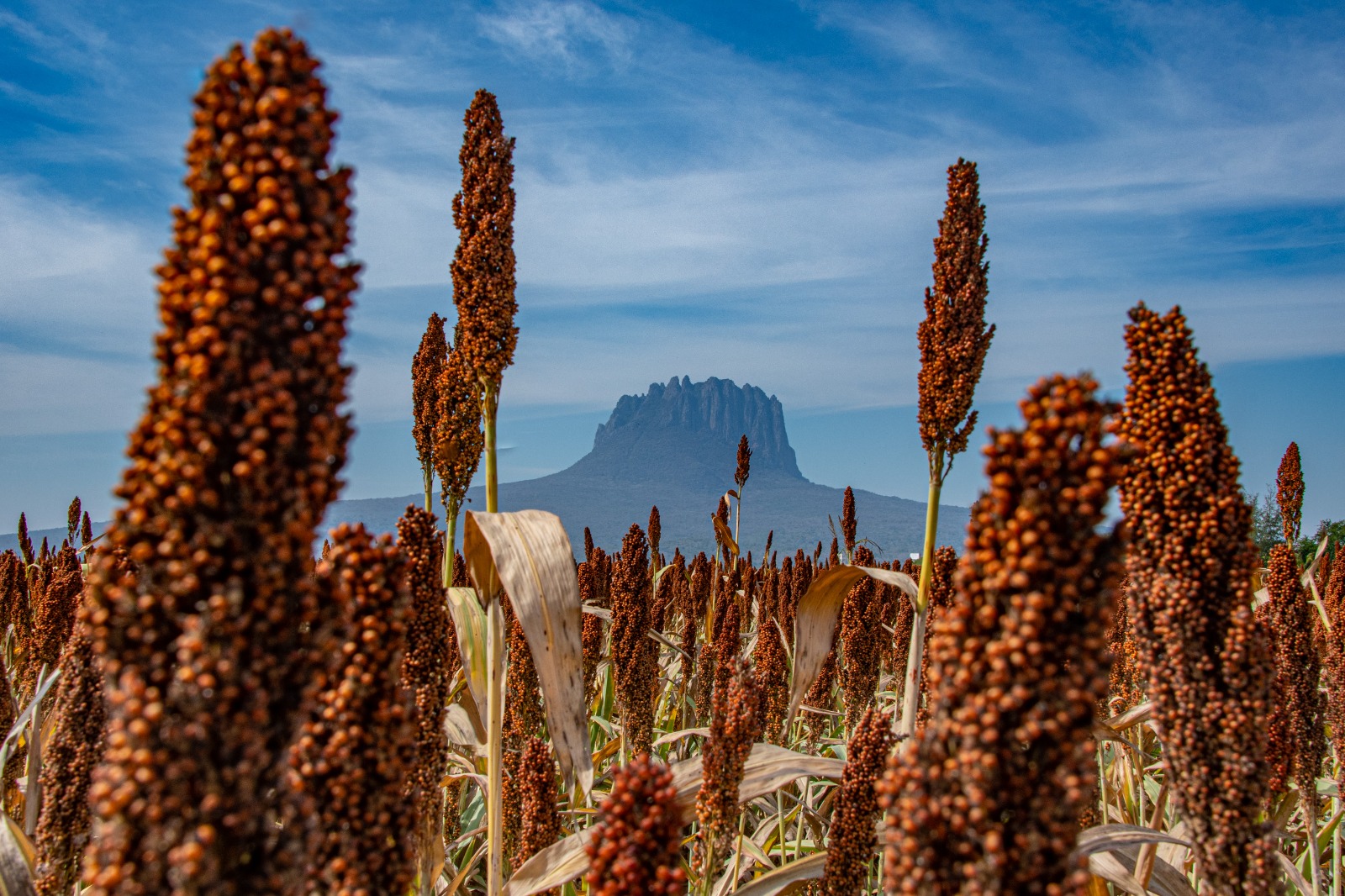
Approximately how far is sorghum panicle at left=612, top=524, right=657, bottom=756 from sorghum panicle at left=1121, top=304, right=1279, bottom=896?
4.22 meters

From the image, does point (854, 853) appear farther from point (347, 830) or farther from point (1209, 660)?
point (347, 830)

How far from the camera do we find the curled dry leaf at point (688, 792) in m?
2.87

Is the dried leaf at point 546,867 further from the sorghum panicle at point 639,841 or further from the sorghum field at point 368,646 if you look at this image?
the sorghum panicle at point 639,841

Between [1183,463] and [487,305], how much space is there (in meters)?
2.78

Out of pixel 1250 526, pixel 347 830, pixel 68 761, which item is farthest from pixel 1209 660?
pixel 68 761

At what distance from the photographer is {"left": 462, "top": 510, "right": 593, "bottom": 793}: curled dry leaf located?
10.6ft

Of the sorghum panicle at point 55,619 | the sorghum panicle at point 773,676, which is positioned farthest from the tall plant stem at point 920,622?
the sorghum panicle at point 55,619

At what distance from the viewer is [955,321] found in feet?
14.9

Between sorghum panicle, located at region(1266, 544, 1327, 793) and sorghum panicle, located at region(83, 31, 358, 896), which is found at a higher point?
sorghum panicle, located at region(83, 31, 358, 896)

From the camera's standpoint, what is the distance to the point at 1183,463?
2.06 m

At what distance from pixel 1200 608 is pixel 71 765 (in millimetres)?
3290

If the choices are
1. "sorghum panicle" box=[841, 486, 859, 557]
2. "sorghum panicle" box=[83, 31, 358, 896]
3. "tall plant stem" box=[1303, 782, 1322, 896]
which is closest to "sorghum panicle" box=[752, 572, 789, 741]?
"tall plant stem" box=[1303, 782, 1322, 896]

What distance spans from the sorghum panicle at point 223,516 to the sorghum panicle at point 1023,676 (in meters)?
1.04

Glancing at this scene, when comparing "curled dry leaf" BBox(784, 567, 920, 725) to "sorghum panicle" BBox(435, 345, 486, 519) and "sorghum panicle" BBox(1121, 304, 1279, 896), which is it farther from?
"sorghum panicle" BBox(1121, 304, 1279, 896)
